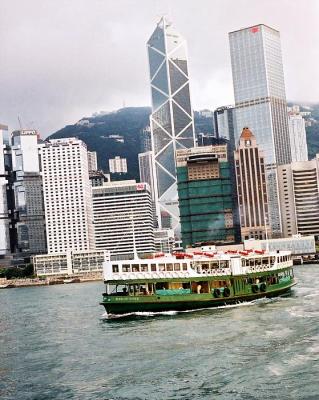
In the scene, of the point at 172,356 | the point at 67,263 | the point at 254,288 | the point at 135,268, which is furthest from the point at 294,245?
the point at 172,356

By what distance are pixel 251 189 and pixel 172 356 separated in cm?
16306

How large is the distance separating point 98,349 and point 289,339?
10292mm

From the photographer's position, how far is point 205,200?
172 meters

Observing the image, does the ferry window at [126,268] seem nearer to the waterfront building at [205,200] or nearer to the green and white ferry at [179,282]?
the green and white ferry at [179,282]

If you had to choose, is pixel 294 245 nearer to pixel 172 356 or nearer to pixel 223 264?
pixel 223 264

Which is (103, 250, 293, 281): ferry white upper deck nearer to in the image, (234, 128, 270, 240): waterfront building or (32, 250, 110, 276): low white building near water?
(32, 250, 110, 276): low white building near water

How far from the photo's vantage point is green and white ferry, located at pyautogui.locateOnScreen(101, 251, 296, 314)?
47.1 m

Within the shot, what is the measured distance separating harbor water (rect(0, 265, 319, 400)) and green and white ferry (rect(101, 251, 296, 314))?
1.02m

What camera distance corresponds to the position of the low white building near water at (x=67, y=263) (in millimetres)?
173375

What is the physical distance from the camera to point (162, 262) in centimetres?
4800

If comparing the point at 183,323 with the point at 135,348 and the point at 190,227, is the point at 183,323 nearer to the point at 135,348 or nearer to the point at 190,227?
the point at 135,348

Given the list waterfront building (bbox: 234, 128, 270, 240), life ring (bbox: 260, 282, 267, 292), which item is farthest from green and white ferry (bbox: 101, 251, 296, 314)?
waterfront building (bbox: 234, 128, 270, 240)

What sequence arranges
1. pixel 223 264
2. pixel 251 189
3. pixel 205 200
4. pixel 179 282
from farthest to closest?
pixel 251 189, pixel 205 200, pixel 223 264, pixel 179 282

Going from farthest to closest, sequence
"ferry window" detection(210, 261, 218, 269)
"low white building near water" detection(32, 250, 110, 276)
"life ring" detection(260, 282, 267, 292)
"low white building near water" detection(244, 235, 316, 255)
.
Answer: "low white building near water" detection(32, 250, 110, 276) → "low white building near water" detection(244, 235, 316, 255) → "life ring" detection(260, 282, 267, 292) → "ferry window" detection(210, 261, 218, 269)
